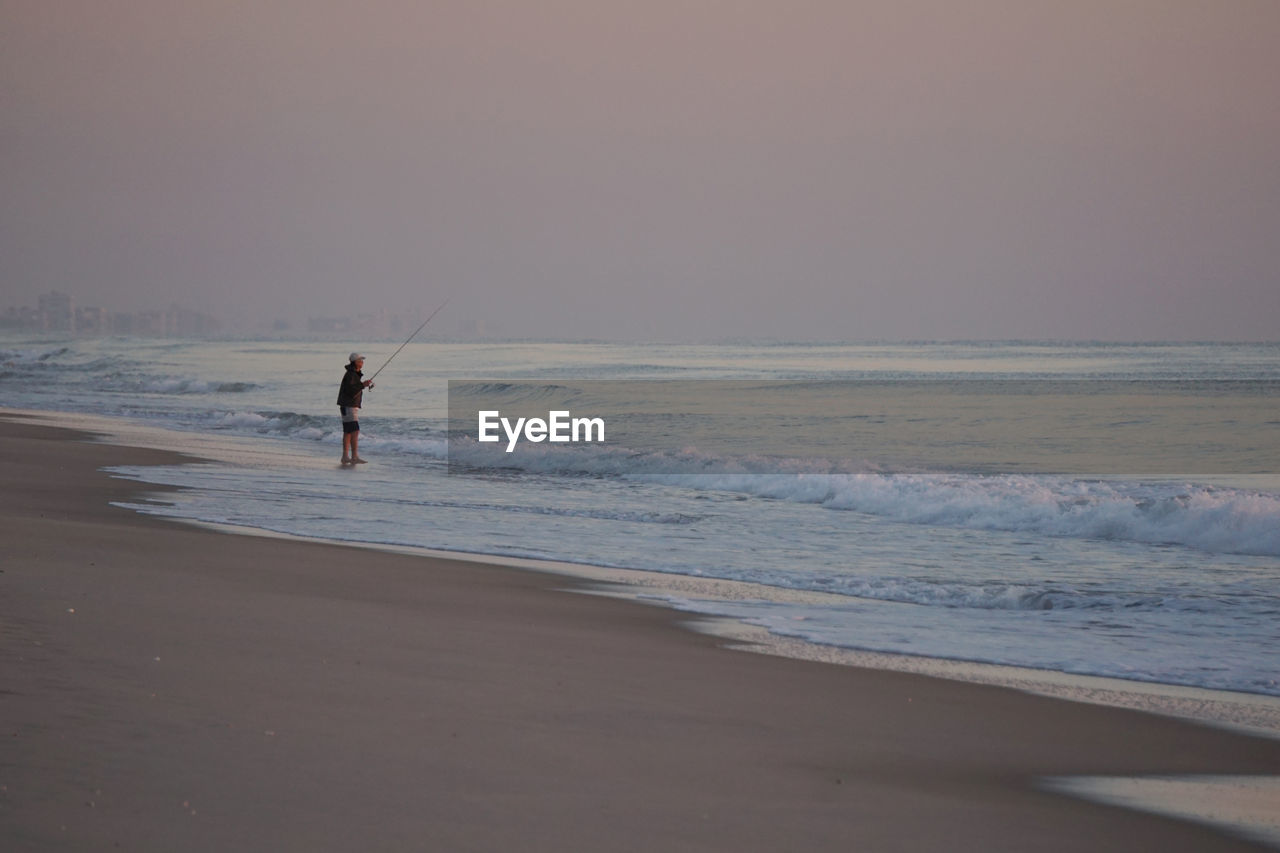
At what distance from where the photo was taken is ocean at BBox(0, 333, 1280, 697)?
718 centimetres

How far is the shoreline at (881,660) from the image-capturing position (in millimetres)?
5336

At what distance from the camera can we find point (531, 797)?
11.4ft

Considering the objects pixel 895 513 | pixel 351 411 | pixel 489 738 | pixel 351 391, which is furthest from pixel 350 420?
pixel 489 738

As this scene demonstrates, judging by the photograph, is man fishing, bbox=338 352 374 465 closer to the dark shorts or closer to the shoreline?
Result: the dark shorts

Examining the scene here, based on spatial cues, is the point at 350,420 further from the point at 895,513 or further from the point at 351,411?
the point at 895,513

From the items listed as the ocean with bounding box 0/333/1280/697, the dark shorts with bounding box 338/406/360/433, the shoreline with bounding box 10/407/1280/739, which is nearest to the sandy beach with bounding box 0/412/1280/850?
the shoreline with bounding box 10/407/1280/739

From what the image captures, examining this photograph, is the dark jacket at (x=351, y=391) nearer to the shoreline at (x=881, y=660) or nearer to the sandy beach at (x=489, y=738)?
the shoreline at (x=881, y=660)

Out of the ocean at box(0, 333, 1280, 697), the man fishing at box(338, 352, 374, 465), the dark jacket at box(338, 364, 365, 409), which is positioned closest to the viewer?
the ocean at box(0, 333, 1280, 697)

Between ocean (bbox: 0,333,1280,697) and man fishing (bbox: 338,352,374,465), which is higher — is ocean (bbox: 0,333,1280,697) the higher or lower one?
the lower one

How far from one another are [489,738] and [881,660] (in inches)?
105

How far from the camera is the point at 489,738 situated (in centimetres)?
405

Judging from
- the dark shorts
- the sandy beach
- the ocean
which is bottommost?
the ocean

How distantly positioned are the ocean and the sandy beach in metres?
1.33

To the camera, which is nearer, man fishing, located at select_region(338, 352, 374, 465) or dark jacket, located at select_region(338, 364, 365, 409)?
man fishing, located at select_region(338, 352, 374, 465)
